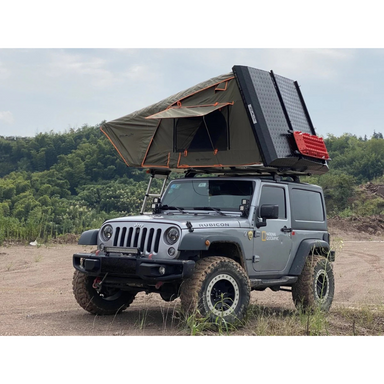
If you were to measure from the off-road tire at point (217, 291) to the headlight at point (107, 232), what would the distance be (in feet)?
4.67

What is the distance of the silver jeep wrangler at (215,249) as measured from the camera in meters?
7.11

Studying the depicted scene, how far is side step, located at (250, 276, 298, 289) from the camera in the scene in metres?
8.16

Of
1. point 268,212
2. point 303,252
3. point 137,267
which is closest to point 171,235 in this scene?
point 137,267

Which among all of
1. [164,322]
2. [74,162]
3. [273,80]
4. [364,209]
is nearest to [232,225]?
[164,322]

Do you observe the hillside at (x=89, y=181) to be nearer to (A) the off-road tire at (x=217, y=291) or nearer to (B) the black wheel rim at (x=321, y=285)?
(B) the black wheel rim at (x=321, y=285)

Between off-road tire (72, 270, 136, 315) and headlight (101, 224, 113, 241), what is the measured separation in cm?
65

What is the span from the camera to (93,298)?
27.1 feet

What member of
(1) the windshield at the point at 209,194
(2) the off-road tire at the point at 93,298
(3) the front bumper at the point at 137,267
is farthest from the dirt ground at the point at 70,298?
(1) the windshield at the point at 209,194

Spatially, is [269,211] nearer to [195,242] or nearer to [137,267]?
[195,242]

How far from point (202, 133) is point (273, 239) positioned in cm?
191

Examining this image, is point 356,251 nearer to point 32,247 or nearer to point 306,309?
point 32,247

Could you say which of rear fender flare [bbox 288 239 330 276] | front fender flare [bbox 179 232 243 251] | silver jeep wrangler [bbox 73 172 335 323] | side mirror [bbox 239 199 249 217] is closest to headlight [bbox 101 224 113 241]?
silver jeep wrangler [bbox 73 172 335 323]

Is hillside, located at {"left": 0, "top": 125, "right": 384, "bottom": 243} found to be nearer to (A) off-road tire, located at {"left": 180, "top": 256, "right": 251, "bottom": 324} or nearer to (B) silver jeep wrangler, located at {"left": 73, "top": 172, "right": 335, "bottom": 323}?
(B) silver jeep wrangler, located at {"left": 73, "top": 172, "right": 335, "bottom": 323}

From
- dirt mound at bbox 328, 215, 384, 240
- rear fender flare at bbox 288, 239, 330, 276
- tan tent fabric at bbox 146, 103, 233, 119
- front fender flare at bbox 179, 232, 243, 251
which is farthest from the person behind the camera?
dirt mound at bbox 328, 215, 384, 240
